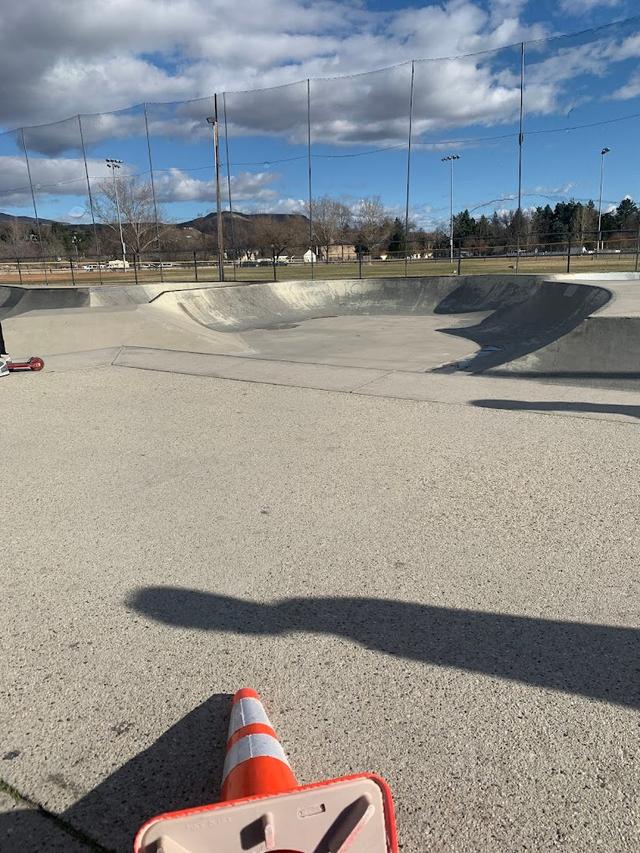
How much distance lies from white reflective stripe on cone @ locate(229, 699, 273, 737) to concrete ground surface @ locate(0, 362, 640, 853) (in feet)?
0.44

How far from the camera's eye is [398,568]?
120 inches

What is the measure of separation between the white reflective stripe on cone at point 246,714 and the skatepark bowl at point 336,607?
0.45ft

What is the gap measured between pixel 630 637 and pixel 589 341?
21.1 ft

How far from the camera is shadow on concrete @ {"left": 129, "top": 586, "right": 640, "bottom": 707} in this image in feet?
7.35

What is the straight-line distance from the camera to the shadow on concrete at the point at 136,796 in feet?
5.41

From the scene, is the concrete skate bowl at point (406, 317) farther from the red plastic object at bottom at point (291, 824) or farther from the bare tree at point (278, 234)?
the bare tree at point (278, 234)

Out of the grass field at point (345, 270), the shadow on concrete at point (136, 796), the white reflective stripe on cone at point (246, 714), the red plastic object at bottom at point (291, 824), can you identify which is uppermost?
the grass field at point (345, 270)

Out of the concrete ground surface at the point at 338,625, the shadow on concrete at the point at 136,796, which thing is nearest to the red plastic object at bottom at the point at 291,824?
the concrete ground surface at the point at 338,625

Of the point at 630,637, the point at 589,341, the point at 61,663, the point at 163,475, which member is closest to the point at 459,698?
the point at 630,637

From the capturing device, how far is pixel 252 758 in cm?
167

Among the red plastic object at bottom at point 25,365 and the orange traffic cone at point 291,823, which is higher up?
the red plastic object at bottom at point 25,365

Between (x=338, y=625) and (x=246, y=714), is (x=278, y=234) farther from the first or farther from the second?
(x=246, y=714)

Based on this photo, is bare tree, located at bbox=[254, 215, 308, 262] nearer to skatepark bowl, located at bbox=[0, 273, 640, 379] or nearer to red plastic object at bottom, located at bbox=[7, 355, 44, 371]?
skatepark bowl, located at bbox=[0, 273, 640, 379]

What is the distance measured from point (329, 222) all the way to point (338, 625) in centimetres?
8198
